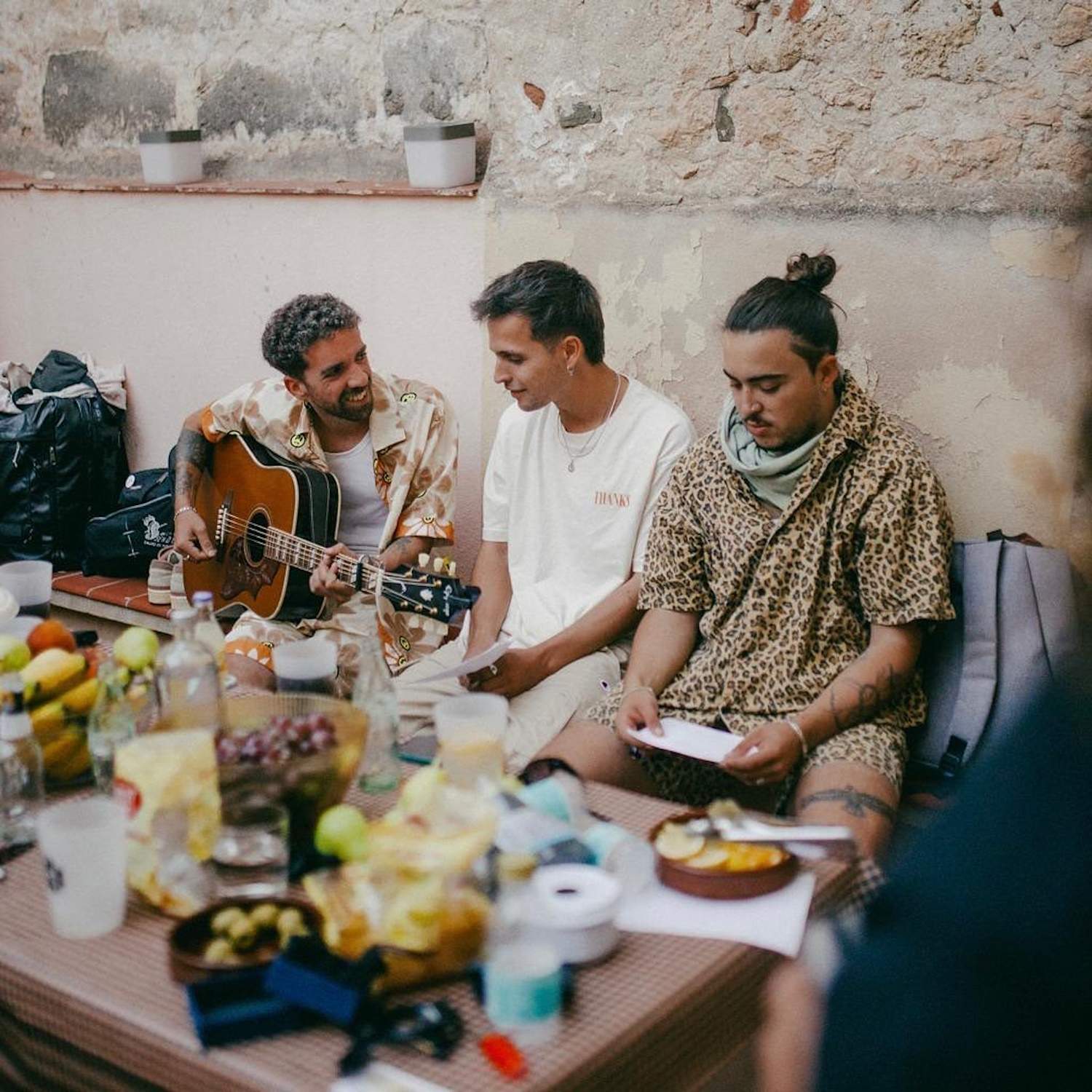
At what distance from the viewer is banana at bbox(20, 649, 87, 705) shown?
2.05 metres

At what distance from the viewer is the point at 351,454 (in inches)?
142

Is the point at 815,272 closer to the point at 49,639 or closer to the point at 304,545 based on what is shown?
the point at 304,545

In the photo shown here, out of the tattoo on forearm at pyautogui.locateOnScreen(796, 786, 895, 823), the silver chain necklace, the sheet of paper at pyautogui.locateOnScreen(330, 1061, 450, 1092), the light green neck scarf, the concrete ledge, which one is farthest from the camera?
the concrete ledge

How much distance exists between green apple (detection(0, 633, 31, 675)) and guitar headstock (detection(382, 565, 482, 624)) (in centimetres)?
97

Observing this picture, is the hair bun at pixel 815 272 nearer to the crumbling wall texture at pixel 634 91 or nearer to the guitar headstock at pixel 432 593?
the crumbling wall texture at pixel 634 91

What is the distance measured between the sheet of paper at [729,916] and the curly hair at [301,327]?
2.15 meters

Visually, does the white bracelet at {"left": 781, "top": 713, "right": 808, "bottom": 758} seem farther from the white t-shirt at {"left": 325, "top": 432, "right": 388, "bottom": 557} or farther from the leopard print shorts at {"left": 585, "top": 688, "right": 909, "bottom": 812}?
the white t-shirt at {"left": 325, "top": 432, "right": 388, "bottom": 557}

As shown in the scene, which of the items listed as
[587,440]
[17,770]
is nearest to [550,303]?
[587,440]

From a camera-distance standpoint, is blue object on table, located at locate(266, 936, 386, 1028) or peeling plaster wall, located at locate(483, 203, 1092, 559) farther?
peeling plaster wall, located at locate(483, 203, 1092, 559)

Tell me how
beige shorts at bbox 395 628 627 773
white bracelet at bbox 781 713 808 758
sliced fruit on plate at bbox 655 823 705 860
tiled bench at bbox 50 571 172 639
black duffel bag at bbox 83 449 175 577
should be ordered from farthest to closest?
black duffel bag at bbox 83 449 175 577, tiled bench at bbox 50 571 172 639, beige shorts at bbox 395 628 627 773, white bracelet at bbox 781 713 808 758, sliced fruit on plate at bbox 655 823 705 860

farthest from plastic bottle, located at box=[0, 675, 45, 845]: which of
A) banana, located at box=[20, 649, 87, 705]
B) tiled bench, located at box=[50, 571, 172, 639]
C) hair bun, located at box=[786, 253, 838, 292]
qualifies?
tiled bench, located at box=[50, 571, 172, 639]

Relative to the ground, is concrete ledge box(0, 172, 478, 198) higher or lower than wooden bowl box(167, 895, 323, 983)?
higher

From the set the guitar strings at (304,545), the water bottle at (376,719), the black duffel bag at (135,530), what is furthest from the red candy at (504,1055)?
the black duffel bag at (135,530)

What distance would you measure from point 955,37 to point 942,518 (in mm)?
1122
